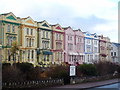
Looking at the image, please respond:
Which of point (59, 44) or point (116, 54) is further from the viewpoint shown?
point (116, 54)

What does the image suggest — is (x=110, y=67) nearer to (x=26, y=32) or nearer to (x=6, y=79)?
(x=26, y=32)

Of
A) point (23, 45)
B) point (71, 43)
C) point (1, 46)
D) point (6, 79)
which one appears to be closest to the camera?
point (6, 79)

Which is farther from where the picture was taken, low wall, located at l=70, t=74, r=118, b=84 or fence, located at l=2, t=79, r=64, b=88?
low wall, located at l=70, t=74, r=118, b=84

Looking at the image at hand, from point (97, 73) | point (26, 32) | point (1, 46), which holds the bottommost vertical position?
point (97, 73)

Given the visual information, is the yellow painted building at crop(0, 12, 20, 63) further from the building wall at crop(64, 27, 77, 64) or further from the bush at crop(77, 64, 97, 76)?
the building wall at crop(64, 27, 77, 64)

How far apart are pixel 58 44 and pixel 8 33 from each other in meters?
14.6

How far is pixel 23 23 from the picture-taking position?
42.4m

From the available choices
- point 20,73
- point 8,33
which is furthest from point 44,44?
point 20,73

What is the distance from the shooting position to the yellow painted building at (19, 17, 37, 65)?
42.2 metres

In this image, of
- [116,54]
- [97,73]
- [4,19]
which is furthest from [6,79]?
[116,54]

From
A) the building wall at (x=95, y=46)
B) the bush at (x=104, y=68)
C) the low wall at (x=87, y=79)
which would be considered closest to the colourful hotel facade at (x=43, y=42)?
the building wall at (x=95, y=46)

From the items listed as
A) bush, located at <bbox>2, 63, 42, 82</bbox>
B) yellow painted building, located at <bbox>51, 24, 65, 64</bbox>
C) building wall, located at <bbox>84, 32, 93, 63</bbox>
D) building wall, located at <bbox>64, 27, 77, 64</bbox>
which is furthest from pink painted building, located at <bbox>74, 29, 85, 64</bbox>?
bush, located at <bbox>2, 63, 42, 82</bbox>

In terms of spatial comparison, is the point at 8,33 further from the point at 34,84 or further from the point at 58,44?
the point at 34,84

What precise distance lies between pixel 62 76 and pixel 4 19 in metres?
17.3
